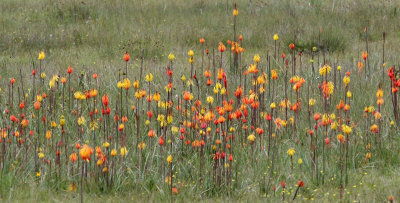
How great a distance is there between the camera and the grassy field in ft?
11.5

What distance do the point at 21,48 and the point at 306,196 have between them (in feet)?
22.7

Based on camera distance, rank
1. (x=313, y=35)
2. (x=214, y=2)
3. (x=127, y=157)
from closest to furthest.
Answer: (x=127, y=157), (x=313, y=35), (x=214, y=2)

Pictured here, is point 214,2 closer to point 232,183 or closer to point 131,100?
point 131,100

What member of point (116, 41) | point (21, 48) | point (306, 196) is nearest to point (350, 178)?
point (306, 196)

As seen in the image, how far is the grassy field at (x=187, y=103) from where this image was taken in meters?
3.51

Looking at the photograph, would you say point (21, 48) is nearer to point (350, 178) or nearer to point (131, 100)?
point (131, 100)

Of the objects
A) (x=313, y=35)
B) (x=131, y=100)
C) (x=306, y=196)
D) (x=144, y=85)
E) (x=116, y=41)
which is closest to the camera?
(x=306, y=196)

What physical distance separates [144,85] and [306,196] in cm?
290

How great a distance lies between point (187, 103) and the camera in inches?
207

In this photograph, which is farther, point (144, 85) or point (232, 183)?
point (144, 85)

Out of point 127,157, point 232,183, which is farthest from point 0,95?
point 232,183

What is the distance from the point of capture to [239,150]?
13.4 ft

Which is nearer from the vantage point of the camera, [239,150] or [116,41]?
[239,150]

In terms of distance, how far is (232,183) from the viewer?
139 inches
